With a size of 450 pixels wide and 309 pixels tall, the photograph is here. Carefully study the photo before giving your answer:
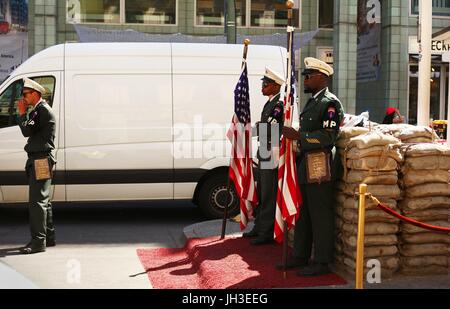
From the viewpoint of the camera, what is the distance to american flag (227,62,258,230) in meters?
7.95

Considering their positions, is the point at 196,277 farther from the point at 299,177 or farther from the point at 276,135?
the point at 276,135

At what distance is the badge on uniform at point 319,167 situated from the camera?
592 cm

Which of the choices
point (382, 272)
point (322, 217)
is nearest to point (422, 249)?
point (382, 272)

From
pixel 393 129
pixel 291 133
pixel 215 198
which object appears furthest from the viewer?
pixel 215 198

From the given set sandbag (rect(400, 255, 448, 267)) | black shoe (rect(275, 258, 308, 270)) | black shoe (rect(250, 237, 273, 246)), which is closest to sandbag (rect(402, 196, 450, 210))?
sandbag (rect(400, 255, 448, 267))

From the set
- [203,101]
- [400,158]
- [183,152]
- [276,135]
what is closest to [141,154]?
[183,152]

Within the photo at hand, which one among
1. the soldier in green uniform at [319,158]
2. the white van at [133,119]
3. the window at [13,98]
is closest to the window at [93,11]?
the white van at [133,119]

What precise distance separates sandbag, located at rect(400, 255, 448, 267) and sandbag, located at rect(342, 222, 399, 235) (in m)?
0.30

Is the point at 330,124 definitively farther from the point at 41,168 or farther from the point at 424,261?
the point at 41,168

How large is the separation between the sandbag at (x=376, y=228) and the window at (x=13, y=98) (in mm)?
5104

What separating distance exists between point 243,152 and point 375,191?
97.7 inches

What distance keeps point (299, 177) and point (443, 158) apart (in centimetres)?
136

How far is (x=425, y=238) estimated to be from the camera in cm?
608
